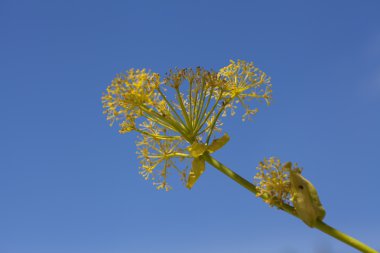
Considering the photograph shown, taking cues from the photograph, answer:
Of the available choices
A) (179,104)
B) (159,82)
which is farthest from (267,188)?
(159,82)

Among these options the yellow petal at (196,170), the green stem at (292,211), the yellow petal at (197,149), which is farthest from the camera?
the yellow petal at (196,170)

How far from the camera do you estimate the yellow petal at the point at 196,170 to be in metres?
4.91

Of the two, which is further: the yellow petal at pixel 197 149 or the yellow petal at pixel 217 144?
the yellow petal at pixel 217 144

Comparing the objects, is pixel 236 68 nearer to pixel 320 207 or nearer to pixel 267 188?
pixel 267 188

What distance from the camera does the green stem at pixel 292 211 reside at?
3.70m

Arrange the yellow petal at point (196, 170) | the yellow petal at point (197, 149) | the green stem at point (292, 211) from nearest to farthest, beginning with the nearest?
the green stem at point (292, 211) < the yellow petal at point (197, 149) < the yellow petal at point (196, 170)

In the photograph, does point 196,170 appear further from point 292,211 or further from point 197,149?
point 292,211

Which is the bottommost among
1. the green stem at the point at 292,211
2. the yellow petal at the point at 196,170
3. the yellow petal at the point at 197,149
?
the green stem at the point at 292,211

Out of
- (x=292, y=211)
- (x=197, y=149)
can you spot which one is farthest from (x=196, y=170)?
(x=292, y=211)

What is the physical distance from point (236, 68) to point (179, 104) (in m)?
1.05

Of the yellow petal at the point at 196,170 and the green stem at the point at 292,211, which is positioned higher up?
the yellow petal at the point at 196,170

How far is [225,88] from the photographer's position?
17.7ft

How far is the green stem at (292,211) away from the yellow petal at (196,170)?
0.40 ft

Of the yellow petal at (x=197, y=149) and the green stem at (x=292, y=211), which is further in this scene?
the yellow petal at (x=197, y=149)
